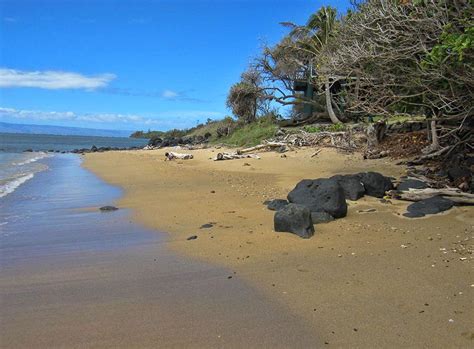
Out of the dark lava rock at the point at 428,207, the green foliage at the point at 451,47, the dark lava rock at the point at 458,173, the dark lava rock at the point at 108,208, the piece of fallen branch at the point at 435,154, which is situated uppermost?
the green foliage at the point at 451,47

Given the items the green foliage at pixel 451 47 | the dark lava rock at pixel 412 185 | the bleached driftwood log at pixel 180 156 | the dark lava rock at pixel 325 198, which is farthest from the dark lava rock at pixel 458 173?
the bleached driftwood log at pixel 180 156

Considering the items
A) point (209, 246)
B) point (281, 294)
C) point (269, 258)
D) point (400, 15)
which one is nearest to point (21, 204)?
point (209, 246)

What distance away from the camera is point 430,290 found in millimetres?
4266

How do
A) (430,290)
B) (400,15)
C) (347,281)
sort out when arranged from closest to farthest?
(430,290) → (347,281) → (400,15)

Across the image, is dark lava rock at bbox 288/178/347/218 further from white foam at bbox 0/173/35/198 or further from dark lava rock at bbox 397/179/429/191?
white foam at bbox 0/173/35/198

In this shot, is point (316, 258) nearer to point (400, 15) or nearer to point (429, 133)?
point (400, 15)

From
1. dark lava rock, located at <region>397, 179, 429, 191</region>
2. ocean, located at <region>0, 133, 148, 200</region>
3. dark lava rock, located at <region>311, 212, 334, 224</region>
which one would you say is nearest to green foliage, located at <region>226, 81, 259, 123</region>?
ocean, located at <region>0, 133, 148, 200</region>

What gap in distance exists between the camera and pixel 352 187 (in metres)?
8.70

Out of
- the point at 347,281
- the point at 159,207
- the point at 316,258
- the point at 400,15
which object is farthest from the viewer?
the point at 159,207

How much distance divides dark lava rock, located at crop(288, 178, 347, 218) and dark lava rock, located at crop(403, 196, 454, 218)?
40.0 inches

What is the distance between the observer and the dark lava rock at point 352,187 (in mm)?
8594

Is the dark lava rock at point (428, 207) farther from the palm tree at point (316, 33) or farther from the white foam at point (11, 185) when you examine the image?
the palm tree at point (316, 33)

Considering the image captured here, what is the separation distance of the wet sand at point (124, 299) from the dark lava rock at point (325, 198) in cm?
235

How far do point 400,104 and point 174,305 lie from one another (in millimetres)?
7832
